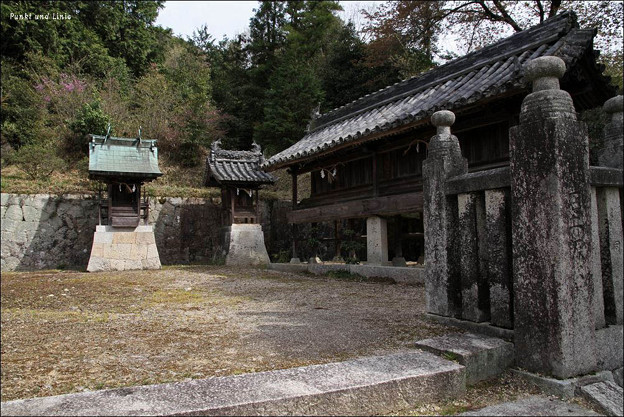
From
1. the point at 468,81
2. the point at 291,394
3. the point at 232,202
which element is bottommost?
the point at 291,394

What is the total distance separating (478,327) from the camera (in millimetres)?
3191

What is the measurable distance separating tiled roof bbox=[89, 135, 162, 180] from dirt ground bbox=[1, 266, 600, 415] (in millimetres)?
5991

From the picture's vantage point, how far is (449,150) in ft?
11.8

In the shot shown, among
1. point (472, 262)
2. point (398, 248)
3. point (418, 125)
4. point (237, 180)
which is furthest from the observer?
point (237, 180)

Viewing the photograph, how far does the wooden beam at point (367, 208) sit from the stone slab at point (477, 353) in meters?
5.17

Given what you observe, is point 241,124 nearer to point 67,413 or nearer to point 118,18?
Result: point 118,18

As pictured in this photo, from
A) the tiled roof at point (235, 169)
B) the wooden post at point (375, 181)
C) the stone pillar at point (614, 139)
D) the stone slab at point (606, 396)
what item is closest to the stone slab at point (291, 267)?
the tiled roof at point (235, 169)

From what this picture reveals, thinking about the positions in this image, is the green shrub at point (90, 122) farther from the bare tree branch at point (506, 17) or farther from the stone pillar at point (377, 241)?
the bare tree branch at point (506, 17)

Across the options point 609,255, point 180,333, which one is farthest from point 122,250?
point 609,255

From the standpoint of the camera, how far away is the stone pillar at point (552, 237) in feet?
8.02

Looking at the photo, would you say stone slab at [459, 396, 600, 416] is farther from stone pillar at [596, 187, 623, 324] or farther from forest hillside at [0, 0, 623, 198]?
forest hillside at [0, 0, 623, 198]

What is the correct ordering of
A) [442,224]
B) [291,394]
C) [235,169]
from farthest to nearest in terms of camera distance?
[235,169], [442,224], [291,394]

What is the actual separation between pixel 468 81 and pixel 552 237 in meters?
6.11

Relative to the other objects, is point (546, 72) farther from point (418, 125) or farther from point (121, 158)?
point (121, 158)
